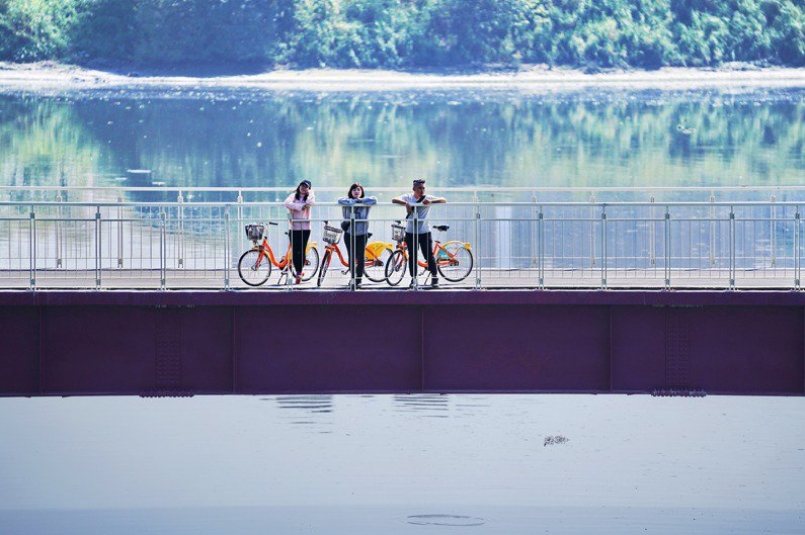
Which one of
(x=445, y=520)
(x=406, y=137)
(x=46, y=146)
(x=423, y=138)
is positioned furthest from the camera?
(x=423, y=138)

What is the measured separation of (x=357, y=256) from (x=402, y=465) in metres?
12.5

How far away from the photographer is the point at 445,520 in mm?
33469

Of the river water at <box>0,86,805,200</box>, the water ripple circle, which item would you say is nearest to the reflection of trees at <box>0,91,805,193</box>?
the river water at <box>0,86,805,200</box>

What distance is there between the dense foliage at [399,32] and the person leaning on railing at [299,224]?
152 m

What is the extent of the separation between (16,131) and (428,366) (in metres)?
116

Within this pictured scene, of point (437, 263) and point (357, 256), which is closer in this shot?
point (357, 256)

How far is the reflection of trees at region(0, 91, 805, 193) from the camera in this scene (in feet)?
350

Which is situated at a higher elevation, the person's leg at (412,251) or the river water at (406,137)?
the river water at (406,137)

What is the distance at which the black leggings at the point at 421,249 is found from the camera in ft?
89.9

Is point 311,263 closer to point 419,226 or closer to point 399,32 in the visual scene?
point 419,226

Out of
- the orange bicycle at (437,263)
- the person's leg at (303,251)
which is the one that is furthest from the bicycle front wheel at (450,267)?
the person's leg at (303,251)

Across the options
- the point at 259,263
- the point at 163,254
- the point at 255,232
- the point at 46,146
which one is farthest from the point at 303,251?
the point at 46,146

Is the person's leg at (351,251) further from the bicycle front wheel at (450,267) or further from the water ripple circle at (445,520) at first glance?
the water ripple circle at (445,520)

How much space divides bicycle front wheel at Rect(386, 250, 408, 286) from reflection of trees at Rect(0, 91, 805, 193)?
70086 millimetres
